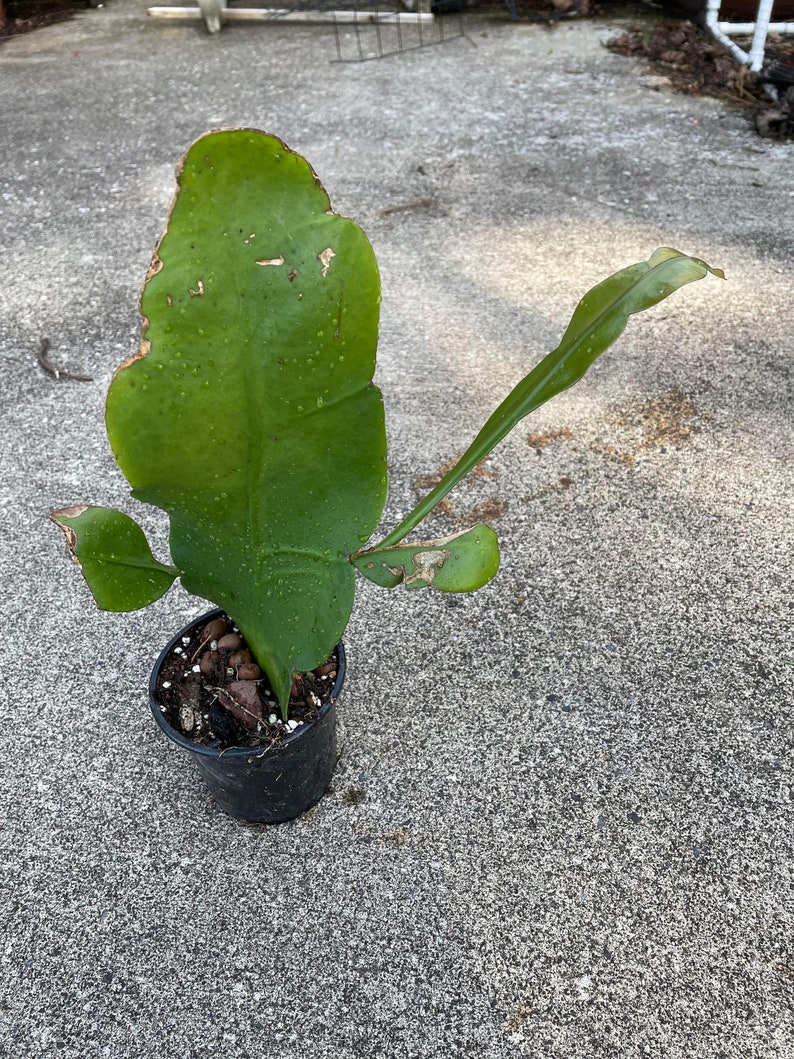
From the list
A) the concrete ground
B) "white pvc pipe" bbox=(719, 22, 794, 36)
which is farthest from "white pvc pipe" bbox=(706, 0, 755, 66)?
the concrete ground

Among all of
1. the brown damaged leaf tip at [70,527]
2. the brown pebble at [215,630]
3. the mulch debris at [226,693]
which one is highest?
the brown damaged leaf tip at [70,527]

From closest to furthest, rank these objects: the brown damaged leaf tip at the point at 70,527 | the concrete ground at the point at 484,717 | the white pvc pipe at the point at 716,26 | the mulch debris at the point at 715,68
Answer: the brown damaged leaf tip at the point at 70,527
the concrete ground at the point at 484,717
the mulch debris at the point at 715,68
the white pvc pipe at the point at 716,26

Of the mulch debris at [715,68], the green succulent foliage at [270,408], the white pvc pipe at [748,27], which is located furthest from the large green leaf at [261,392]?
the white pvc pipe at [748,27]

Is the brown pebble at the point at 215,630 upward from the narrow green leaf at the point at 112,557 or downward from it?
downward

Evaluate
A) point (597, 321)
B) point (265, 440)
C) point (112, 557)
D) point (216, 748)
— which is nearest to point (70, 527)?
point (112, 557)

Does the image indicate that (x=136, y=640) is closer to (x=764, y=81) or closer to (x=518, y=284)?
(x=518, y=284)

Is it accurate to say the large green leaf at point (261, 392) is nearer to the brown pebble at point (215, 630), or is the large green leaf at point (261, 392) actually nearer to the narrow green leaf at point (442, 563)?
the narrow green leaf at point (442, 563)

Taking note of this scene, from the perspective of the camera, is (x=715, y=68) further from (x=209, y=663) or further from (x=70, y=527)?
(x=70, y=527)
